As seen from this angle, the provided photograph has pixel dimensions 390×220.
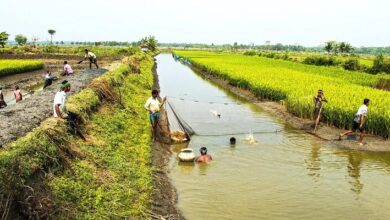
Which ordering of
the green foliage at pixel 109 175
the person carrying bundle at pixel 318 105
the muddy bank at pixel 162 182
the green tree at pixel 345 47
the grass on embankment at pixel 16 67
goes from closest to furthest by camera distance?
the green foliage at pixel 109 175 < the muddy bank at pixel 162 182 < the person carrying bundle at pixel 318 105 < the grass on embankment at pixel 16 67 < the green tree at pixel 345 47

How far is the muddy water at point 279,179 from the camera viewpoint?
7152 millimetres

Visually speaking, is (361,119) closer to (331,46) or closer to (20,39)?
(331,46)

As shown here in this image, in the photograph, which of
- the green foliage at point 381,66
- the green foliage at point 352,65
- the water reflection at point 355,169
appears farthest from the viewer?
the green foliage at point 352,65

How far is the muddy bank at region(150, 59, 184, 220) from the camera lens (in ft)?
21.6

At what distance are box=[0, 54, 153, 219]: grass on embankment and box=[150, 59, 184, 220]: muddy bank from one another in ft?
0.63

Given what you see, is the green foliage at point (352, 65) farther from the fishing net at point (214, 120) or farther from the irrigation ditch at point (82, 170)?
the irrigation ditch at point (82, 170)

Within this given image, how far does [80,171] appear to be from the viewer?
6.91 metres

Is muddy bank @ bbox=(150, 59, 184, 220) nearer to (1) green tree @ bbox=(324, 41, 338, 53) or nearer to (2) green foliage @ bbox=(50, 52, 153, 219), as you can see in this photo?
(2) green foliage @ bbox=(50, 52, 153, 219)

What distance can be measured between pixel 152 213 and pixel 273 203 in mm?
2554

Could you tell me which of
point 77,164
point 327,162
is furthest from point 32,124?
point 327,162

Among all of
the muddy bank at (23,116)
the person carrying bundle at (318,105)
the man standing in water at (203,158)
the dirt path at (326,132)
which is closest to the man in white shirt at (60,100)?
the muddy bank at (23,116)

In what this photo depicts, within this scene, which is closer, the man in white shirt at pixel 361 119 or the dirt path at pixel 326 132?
the man in white shirt at pixel 361 119

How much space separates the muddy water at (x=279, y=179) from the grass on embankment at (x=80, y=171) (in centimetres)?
104

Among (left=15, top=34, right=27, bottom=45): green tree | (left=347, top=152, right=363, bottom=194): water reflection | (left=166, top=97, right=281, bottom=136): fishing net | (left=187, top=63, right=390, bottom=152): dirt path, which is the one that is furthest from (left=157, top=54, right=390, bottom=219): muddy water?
(left=15, top=34, right=27, bottom=45): green tree
